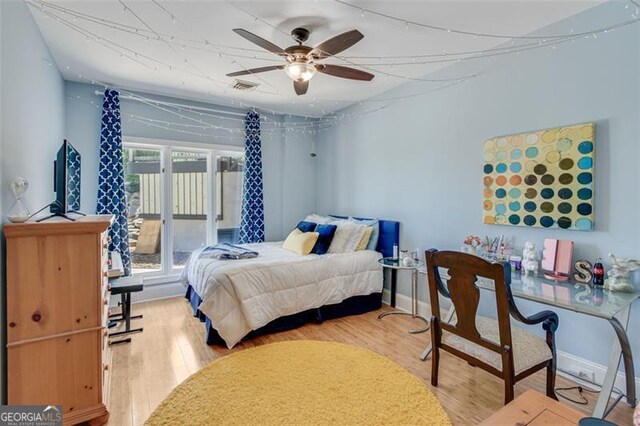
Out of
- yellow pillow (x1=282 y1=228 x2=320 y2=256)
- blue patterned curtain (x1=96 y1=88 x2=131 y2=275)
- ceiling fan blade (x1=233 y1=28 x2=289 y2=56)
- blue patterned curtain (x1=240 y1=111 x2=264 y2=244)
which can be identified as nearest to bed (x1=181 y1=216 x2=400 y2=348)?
yellow pillow (x1=282 y1=228 x2=320 y2=256)

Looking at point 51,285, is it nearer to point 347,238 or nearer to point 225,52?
point 225,52

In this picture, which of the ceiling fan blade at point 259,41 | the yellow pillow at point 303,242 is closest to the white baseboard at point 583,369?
the yellow pillow at point 303,242

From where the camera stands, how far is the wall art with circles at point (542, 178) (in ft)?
7.49

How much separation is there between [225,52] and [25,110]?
1.56m

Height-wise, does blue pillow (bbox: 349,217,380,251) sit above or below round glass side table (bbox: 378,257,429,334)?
above

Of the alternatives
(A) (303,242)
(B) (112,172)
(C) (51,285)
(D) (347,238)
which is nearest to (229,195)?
(B) (112,172)

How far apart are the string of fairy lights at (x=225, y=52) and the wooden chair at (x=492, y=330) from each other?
1.84m

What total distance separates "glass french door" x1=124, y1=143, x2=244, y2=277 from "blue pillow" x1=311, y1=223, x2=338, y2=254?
1626 mm

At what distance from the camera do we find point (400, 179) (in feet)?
12.7

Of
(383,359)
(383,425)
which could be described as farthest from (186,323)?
(383,425)

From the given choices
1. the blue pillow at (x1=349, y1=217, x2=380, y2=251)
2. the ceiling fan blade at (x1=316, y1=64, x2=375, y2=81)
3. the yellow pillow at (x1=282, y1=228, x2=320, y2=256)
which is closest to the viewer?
the ceiling fan blade at (x1=316, y1=64, x2=375, y2=81)

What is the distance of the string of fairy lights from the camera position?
2297 mm

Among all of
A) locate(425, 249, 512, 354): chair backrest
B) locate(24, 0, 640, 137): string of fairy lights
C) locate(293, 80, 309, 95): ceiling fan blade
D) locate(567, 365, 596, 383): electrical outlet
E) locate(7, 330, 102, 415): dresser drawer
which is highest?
locate(24, 0, 640, 137): string of fairy lights

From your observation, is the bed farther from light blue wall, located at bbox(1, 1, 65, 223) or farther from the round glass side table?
light blue wall, located at bbox(1, 1, 65, 223)
